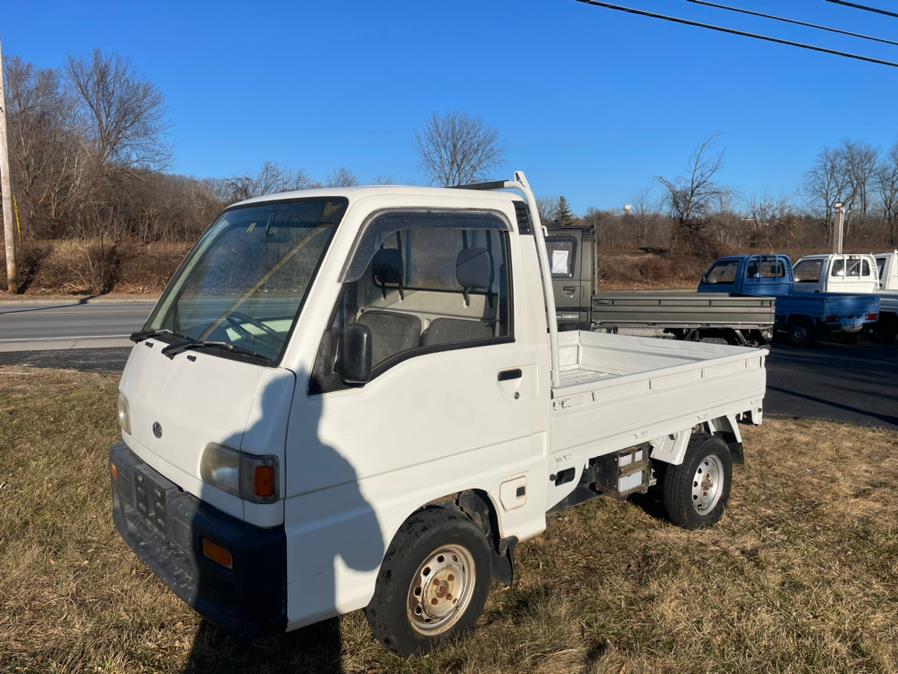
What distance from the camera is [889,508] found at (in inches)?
199

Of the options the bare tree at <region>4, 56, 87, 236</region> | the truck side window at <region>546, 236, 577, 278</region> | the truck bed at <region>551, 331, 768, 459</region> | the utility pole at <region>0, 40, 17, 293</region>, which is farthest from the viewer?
the bare tree at <region>4, 56, 87, 236</region>

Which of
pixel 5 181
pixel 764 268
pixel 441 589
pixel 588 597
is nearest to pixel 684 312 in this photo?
pixel 764 268

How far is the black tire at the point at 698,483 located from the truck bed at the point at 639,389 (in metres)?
0.25

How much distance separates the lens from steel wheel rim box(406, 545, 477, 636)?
9.97 feet

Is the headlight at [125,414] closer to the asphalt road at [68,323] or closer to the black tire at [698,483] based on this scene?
the black tire at [698,483]

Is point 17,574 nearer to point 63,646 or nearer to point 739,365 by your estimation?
point 63,646

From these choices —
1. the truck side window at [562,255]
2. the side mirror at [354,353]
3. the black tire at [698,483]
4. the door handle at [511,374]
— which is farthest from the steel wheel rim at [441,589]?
the truck side window at [562,255]

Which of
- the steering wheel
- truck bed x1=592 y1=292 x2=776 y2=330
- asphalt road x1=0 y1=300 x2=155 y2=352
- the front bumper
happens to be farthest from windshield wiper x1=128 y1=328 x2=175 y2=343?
asphalt road x1=0 y1=300 x2=155 y2=352

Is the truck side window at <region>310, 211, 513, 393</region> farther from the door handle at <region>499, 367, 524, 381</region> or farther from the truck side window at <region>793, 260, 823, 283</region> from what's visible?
the truck side window at <region>793, 260, 823, 283</region>

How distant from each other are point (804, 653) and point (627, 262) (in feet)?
114

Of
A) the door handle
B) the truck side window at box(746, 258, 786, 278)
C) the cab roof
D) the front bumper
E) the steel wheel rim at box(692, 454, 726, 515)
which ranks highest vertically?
the cab roof

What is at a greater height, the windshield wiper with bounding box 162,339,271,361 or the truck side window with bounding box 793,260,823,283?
the truck side window with bounding box 793,260,823,283

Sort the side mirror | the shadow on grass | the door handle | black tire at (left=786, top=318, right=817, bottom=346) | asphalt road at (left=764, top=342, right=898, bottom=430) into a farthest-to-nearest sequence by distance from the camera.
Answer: black tire at (left=786, top=318, right=817, bottom=346) → asphalt road at (left=764, top=342, right=898, bottom=430) → the door handle → the shadow on grass → the side mirror

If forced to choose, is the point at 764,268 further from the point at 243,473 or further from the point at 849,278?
the point at 243,473
